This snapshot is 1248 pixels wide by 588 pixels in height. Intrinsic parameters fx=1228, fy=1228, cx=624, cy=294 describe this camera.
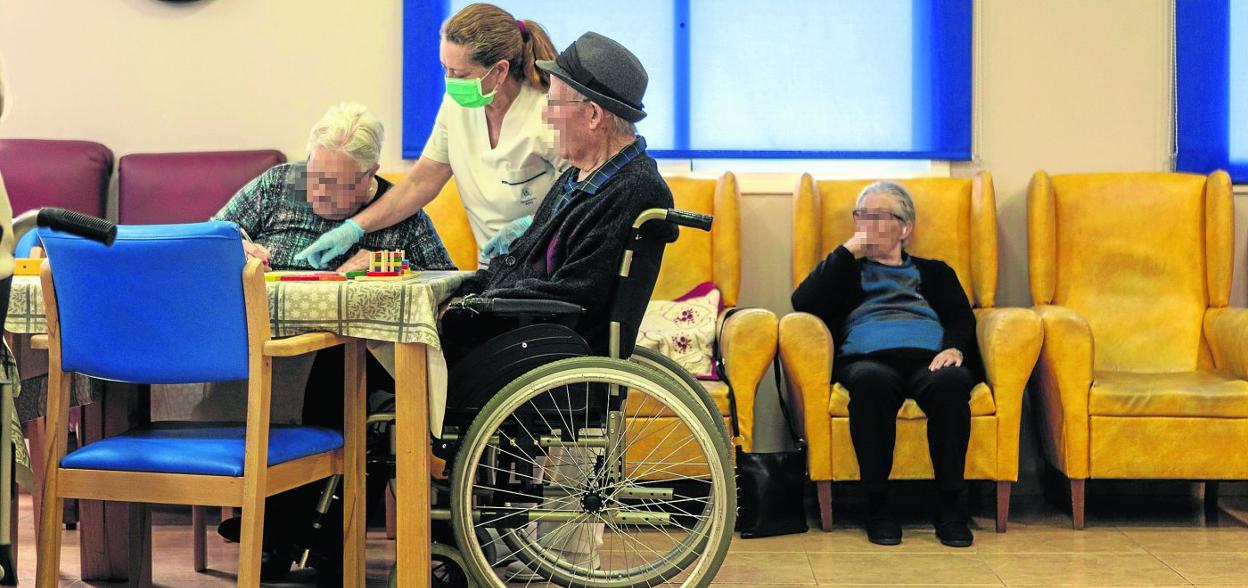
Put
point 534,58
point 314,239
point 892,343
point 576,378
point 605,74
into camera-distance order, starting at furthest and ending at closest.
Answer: point 892,343 < point 314,239 < point 534,58 < point 605,74 < point 576,378

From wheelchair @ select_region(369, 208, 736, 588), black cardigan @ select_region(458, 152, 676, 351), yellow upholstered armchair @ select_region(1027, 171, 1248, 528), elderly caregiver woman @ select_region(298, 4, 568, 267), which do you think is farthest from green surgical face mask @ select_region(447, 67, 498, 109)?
yellow upholstered armchair @ select_region(1027, 171, 1248, 528)

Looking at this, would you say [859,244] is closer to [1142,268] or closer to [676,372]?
[1142,268]

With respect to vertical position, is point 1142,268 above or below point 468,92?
below

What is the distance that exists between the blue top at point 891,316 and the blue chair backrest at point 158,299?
192cm

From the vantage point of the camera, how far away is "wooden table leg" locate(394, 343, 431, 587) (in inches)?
88.3

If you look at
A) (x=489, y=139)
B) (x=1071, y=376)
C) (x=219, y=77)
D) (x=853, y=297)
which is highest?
(x=219, y=77)

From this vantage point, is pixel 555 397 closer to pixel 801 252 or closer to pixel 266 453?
pixel 266 453

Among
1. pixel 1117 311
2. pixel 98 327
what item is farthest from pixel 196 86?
pixel 1117 311

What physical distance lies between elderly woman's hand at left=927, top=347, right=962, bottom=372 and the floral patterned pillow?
23.5 inches

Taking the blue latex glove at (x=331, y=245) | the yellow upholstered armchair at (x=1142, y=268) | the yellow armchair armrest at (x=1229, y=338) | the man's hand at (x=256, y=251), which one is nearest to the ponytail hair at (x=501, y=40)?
the blue latex glove at (x=331, y=245)

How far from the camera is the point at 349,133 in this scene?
2.83 meters

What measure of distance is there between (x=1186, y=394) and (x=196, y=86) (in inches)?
125

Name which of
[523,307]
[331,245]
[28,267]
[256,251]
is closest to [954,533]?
[523,307]

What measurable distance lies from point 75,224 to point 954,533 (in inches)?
95.0
